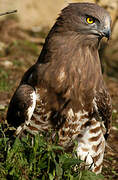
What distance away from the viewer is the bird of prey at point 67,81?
4.18 meters

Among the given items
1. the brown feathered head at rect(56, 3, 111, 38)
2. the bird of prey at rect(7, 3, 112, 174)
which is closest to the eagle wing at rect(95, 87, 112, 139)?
the bird of prey at rect(7, 3, 112, 174)

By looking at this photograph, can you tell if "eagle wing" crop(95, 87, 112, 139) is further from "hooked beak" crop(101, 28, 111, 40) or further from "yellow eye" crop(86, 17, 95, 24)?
"yellow eye" crop(86, 17, 95, 24)

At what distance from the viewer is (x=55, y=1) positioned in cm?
1303

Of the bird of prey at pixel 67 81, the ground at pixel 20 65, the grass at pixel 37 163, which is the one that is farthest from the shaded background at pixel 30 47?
the grass at pixel 37 163

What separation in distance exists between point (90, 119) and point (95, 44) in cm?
89

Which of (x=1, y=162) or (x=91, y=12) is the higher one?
(x=91, y=12)

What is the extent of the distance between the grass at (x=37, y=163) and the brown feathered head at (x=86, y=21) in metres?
1.35

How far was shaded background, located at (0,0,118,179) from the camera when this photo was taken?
6.04 m

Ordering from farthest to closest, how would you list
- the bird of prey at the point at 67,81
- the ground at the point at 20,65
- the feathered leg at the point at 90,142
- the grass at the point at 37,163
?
the ground at the point at 20,65
the feathered leg at the point at 90,142
the bird of prey at the point at 67,81
the grass at the point at 37,163

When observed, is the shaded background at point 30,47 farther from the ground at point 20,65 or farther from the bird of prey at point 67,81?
the bird of prey at point 67,81

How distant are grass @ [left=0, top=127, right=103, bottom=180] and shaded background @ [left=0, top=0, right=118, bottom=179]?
1086 millimetres

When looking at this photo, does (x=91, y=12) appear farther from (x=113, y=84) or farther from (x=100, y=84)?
(x=113, y=84)

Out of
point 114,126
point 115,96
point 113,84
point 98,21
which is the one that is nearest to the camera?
point 98,21

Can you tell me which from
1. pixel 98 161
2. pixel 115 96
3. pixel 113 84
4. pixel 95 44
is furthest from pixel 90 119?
pixel 113 84
